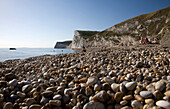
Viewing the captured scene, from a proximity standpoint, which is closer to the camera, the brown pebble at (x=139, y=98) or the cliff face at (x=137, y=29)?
the brown pebble at (x=139, y=98)

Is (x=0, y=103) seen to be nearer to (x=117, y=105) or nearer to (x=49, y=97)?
(x=49, y=97)

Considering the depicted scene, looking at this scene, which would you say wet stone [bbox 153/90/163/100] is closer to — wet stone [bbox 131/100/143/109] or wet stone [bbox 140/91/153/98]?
wet stone [bbox 140/91/153/98]

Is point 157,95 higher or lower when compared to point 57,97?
higher

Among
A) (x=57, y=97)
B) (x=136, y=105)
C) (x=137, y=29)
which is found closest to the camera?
(x=136, y=105)

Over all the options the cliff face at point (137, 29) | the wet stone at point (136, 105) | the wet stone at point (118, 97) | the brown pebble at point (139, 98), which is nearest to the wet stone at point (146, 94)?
the brown pebble at point (139, 98)

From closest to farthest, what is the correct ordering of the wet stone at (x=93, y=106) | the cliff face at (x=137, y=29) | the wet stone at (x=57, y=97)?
the wet stone at (x=93, y=106)
the wet stone at (x=57, y=97)
the cliff face at (x=137, y=29)

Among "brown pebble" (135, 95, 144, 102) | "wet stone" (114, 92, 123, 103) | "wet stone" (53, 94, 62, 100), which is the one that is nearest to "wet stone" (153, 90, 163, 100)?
"brown pebble" (135, 95, 144, 102)

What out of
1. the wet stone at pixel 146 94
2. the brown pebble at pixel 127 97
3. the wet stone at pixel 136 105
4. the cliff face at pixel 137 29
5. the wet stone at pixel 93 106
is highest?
the cliff face at pixel 137 29

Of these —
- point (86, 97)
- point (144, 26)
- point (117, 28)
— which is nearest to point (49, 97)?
point (86, 97)

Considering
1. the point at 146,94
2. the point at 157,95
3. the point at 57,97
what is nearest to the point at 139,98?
the point at 146,94

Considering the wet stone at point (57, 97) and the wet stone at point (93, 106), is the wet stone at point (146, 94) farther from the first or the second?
the wet stone at point (57, 97)

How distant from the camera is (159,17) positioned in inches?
1563

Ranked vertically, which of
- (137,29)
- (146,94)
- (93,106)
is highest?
(137,29)

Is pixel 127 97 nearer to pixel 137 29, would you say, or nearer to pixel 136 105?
pixel 136 105
